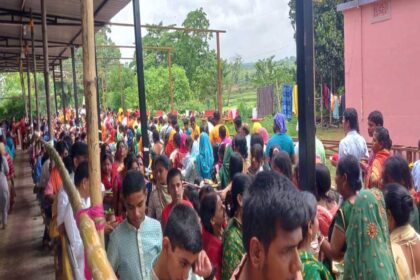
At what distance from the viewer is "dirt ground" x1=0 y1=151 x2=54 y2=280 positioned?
635 centimetres

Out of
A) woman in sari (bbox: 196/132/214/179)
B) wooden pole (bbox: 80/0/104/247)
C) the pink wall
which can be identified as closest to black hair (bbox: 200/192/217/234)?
wooden pole (bbox: 80/0/104/247)

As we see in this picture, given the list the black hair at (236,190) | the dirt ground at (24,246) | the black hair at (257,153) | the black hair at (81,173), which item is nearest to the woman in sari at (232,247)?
the black hair at (236,190)

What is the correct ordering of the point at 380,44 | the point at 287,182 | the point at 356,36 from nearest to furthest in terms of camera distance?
the point at 287,182, the point at 380,44, the point at 356,36

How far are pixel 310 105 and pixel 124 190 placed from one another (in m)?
1.45

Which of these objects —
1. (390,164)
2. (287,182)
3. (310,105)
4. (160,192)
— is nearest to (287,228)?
(287,182)

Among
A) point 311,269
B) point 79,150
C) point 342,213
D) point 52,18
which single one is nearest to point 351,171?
point 342,213

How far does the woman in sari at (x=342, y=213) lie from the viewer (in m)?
2.98

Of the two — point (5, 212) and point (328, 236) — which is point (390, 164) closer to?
point (328, 236)

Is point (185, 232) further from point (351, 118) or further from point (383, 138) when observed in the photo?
point (351, 118)

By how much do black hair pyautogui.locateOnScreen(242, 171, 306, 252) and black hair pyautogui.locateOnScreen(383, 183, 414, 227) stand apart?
1.47 meters

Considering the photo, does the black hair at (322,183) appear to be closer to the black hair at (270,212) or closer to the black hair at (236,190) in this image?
the black hair at (236,190)

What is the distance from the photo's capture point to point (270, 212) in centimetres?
157

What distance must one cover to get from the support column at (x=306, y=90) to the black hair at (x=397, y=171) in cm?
66

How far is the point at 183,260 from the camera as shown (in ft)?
7.33
